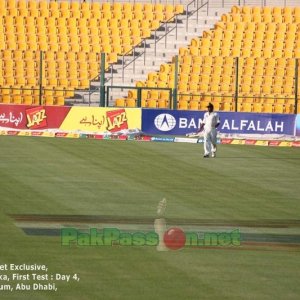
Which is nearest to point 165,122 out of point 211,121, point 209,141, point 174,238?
point 211,121

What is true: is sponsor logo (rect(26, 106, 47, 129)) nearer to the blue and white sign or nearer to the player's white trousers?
the blue and white sign

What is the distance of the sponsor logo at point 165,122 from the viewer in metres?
42.5

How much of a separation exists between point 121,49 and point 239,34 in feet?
15.5

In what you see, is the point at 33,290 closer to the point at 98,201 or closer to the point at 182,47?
the point at 98,201

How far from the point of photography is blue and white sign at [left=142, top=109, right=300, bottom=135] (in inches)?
1670

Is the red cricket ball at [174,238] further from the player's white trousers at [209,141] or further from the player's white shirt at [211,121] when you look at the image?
the player's white shirt at [211,121]

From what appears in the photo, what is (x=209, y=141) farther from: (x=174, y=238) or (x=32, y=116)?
(x=174, y=238)

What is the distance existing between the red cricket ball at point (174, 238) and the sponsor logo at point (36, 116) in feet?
72.4

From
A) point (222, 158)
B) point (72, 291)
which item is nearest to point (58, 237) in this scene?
point (72, 291)

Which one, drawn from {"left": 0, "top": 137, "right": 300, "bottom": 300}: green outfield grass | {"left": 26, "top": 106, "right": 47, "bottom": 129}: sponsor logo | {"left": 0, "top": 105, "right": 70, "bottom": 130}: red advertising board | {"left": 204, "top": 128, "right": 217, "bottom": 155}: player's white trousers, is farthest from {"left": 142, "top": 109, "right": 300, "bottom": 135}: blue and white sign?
{"left": 204, "top": 128, "right": 217, "bottom": 155}: player's white trousers

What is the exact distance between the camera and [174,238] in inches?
776

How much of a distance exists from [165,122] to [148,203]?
19.1m

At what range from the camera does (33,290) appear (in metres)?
14.8

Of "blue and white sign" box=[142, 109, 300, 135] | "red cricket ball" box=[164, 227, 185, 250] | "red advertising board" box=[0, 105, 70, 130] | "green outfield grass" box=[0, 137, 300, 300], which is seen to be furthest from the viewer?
"blue and white sign" box=[142, 109, 300, 135]
